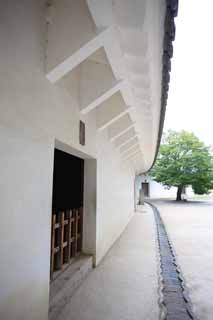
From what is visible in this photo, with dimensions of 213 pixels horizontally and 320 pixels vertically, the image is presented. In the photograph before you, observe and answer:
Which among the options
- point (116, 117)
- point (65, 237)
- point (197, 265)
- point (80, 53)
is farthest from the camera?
point (197, 265)

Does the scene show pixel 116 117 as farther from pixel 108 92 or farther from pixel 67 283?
pixel 67 283

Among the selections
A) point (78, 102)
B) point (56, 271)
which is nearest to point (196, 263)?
point (56, 271)

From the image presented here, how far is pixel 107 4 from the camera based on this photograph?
156cm

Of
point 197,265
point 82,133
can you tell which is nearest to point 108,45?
point 82,133

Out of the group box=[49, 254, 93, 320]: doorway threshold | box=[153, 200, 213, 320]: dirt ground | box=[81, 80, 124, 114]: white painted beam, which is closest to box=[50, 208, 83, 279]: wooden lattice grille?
box=[49, 254, 93, 320]: doorway threshold

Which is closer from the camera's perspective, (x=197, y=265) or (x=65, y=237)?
(x=65, y=237)

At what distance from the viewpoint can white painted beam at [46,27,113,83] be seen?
1.75m

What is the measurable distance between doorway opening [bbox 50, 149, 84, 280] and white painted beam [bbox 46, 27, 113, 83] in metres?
1.77

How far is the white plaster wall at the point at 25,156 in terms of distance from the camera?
137cm

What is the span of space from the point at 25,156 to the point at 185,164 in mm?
20724

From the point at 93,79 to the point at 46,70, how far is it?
996mm

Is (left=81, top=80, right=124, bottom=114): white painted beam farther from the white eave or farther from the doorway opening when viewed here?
the doorway opening

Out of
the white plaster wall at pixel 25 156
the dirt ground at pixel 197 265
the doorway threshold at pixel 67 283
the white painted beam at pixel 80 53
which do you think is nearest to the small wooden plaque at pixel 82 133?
the white plaster wall at pixel 25 156

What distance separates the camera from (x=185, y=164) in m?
20.8
